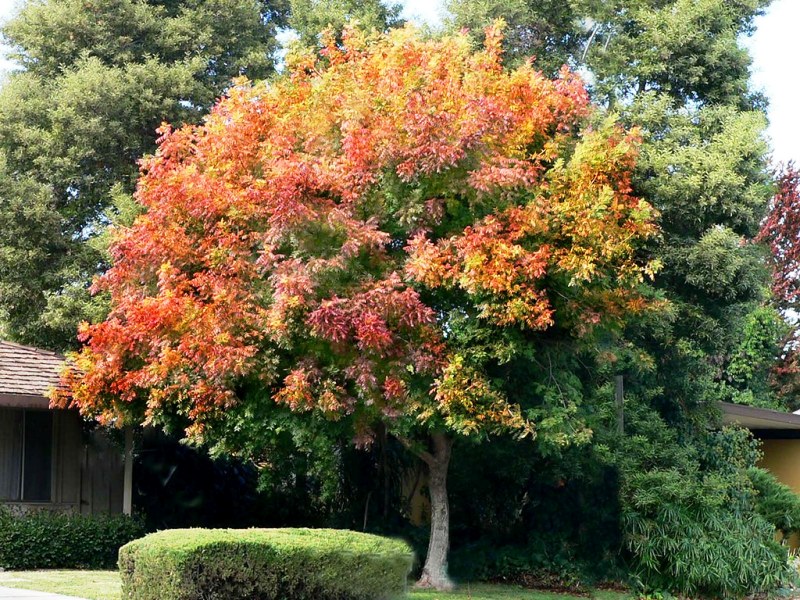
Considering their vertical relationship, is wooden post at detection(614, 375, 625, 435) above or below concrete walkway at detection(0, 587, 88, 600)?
above

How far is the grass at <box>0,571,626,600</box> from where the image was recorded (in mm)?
14047

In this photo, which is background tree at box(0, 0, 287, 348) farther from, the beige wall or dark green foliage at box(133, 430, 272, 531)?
the beige wall

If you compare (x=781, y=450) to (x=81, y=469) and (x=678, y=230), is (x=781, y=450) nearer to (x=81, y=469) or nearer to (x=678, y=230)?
(x=678, y=230)

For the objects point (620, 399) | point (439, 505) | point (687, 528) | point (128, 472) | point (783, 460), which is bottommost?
point (687, 528)

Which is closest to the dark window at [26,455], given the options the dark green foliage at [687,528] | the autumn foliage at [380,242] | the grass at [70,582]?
the grass at [70,582]

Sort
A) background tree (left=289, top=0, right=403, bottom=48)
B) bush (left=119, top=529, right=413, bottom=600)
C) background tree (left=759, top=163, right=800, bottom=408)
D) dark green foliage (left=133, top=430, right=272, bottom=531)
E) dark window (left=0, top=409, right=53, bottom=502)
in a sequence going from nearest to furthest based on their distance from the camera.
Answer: bush (left=119, top=529, right=413, bottom=600) → dark window (left=0, top=409, right=53, bottom=502) → dark green foliage (left=133, top=430, right=272, bottom=531) → background tree (left=289, top=0, right=403, bottom=48) → background tree (left=759, top=163, right=800, bottom=408)

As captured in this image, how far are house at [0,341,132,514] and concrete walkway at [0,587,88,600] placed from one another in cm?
450

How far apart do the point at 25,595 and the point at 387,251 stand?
6330mm

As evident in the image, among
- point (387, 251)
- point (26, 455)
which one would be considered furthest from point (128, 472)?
point (387, 251)

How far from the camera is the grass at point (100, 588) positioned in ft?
46.1

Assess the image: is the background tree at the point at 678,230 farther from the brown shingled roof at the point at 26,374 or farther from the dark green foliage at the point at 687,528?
the brown shingled roof at the point at 26,374

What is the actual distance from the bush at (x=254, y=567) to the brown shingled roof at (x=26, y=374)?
6534mm

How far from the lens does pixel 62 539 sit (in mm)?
17625

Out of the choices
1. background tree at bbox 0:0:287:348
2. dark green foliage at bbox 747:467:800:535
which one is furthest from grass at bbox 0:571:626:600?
background tree at bbox 0:0:287:348
